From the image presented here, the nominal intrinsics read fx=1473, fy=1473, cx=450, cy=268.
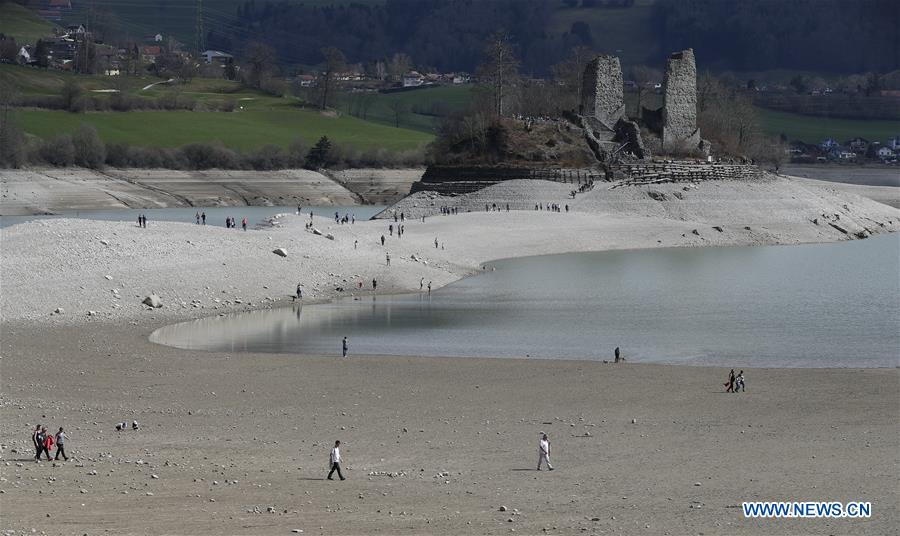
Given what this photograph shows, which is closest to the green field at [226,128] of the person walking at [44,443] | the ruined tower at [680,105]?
the ruined tower at [680,105]

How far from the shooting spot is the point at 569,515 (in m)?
17.8

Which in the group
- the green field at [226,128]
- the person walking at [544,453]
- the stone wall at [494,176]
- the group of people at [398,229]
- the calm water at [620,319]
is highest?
the green field at [226,128]

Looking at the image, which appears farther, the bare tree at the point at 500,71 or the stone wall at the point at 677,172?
the bare tree at the point at 500,71

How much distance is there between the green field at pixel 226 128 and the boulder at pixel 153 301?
77593 mm

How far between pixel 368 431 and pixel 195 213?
66.6 metres

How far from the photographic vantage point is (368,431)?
23234 mm

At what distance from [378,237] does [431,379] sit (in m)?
24.1

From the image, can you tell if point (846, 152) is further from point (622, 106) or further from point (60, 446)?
point (60, 446)

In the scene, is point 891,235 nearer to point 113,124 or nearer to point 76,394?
point 76,394

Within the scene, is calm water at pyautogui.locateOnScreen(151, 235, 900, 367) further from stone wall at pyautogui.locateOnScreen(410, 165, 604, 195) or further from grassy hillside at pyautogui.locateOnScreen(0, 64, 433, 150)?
grassy hillside at pyautogui.locateOnScreen(0, 64, 433, 150)

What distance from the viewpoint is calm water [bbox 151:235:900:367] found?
32.5 metres

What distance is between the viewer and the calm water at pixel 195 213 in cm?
7712

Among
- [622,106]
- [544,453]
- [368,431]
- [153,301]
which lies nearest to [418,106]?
[622,106]

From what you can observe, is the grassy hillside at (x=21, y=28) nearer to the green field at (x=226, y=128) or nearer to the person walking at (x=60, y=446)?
the green field at (x=226, y=128)
